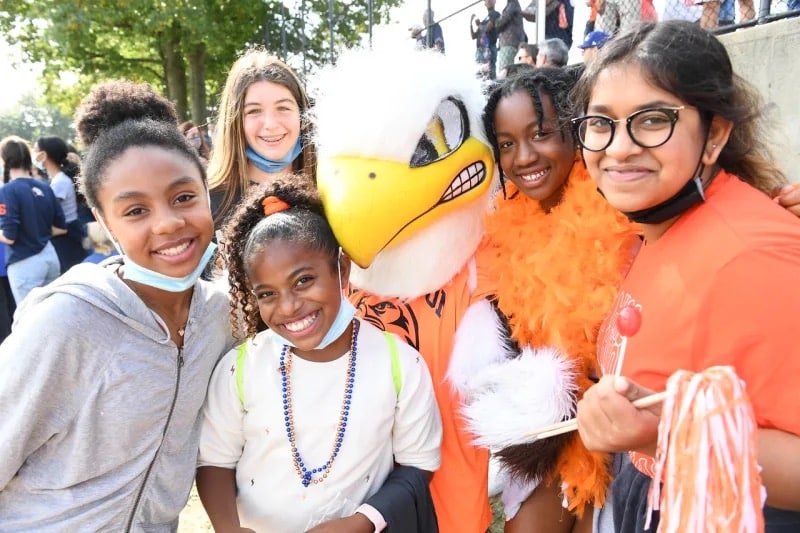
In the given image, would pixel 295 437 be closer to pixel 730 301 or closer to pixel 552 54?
pixel 730 301

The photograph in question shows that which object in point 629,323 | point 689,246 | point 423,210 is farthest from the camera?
point 423,210

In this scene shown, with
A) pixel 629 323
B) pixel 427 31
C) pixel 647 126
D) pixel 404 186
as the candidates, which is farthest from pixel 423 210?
pixel 427 31

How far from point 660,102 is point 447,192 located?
0.66 metres

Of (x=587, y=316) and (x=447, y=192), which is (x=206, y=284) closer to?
(x=447, y=192)

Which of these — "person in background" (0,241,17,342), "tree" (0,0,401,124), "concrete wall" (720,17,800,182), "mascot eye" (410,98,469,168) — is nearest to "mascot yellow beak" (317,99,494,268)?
"mascot eye" (410,98,469,168)

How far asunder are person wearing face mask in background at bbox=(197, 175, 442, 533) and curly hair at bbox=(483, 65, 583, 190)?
0.62 m

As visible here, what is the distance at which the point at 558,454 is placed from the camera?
1.65 metres

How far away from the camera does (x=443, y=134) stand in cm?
168

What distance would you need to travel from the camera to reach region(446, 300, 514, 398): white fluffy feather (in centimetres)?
164

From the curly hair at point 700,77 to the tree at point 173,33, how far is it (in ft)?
32.9

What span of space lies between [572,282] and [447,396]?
19.3 inches

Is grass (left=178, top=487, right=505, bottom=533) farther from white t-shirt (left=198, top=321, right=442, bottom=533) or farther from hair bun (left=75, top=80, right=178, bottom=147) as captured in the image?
hair bun (left=75, top=80, right=178, bottom=147)

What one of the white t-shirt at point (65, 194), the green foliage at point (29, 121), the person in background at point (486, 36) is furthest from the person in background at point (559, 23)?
the green foliage at point (29, 121)

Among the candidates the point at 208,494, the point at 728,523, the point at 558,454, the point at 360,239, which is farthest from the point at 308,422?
the point at 728,523
